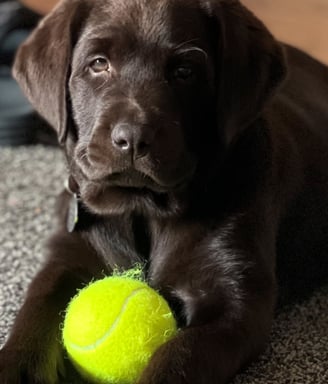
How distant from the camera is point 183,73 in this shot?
1.59m

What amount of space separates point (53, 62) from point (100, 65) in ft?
0.34

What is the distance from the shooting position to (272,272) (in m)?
1.64

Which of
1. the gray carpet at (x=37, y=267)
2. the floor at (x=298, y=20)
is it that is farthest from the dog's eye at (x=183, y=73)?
the floor at (x=298, y=20)

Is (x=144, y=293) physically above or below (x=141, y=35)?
below

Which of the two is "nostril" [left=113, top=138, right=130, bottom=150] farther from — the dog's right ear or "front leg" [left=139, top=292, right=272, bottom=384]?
"front leg" [left=139, top=292, right=272, bottom=384]

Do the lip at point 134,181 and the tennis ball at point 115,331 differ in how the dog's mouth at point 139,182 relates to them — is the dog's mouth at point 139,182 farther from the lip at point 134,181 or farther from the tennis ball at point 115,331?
the tennis ball at point 115,331

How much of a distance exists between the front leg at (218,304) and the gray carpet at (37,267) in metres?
0.09

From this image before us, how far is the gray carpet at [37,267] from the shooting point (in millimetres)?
1598

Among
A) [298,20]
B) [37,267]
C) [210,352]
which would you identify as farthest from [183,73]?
[298,20]

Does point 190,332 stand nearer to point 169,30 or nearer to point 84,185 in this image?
point 84,185

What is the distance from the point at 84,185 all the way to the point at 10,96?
125cm

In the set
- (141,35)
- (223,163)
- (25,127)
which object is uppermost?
(141,35)

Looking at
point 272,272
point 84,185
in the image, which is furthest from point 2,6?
point 272,272

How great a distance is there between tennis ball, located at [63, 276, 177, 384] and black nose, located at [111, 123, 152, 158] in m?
0.23
